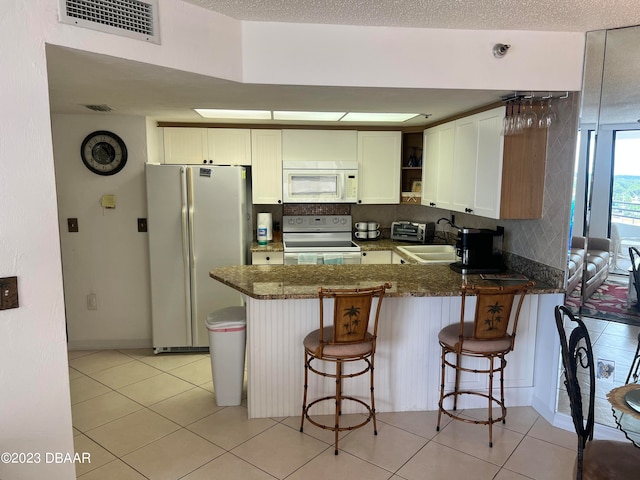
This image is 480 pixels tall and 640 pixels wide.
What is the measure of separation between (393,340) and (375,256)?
167 cm

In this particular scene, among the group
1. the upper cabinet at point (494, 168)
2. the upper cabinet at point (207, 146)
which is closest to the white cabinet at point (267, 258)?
the upper cabinet at point (207, 146)

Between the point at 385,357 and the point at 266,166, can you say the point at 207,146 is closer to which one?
the point at 266,166

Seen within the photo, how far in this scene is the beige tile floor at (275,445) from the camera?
2.44m

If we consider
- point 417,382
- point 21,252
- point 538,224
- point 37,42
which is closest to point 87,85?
point 37,42

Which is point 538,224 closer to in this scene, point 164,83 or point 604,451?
point 604,451

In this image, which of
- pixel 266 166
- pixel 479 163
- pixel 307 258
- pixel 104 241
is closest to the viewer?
pixel 479 163

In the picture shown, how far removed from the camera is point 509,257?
3471 mm

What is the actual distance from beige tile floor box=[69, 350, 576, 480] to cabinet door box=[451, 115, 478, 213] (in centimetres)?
161

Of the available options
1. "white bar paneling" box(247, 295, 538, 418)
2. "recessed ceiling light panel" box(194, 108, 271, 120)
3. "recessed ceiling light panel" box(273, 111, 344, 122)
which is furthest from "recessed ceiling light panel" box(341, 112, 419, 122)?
"white bar paneling" box(247, 295, 538, 418)

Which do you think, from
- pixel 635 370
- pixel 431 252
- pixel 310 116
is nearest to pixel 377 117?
pixel 310 116

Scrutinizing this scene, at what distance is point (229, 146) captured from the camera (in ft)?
14.8

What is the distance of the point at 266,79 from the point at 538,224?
208 cm

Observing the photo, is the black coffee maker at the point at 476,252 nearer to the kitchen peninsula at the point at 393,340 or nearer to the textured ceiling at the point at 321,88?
the kitchen peninsula at the point at 393,340

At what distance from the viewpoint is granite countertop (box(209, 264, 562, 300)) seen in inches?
108
